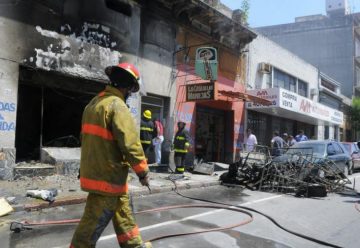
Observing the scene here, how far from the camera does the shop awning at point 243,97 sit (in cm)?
1729

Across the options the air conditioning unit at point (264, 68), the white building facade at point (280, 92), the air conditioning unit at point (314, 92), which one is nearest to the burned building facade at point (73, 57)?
the white building facade at point (280, 92)

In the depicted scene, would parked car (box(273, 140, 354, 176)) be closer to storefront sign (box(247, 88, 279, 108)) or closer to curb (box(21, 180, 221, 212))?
curb (box(21, 180, 221, 212))

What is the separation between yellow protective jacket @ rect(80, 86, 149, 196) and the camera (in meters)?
3.69

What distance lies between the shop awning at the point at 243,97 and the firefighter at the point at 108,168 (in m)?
13.5

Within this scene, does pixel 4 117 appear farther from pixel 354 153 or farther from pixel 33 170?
pixel 354 153

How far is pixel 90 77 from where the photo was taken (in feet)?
41.3

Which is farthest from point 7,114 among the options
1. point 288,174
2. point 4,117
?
point 288,174

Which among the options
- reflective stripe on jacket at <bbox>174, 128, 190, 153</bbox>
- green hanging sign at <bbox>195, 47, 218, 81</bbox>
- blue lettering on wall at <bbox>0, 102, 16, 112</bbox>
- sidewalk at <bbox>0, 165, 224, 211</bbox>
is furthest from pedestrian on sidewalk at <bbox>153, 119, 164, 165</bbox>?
blue lettering on wall at <bbox>0, 102, 16, 112</bbox>

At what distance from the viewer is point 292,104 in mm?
22562

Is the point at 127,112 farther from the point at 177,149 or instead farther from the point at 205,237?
the point at 177,149

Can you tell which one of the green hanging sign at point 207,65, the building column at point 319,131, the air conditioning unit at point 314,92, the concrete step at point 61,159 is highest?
the air conditioning unit at point 314,92

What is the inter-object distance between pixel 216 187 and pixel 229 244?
21.8 feet

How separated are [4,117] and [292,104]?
15997mm

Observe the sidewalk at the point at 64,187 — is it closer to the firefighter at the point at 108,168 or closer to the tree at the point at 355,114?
the firefighter at the point at 108,168
